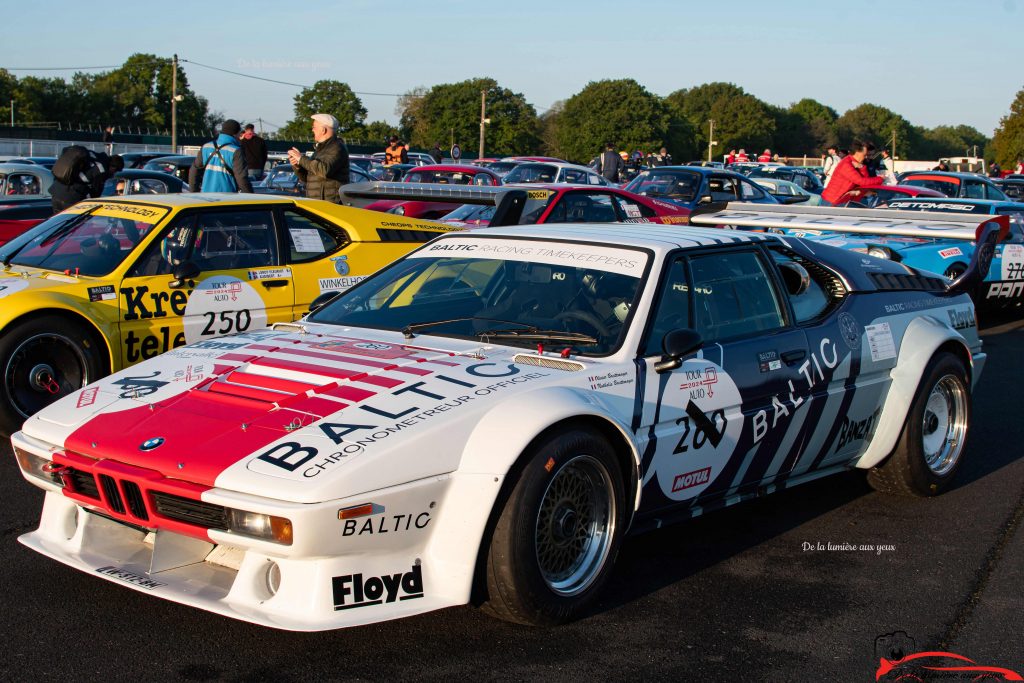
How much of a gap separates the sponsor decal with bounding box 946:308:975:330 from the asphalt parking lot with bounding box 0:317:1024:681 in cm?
113

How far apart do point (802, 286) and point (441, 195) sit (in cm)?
394

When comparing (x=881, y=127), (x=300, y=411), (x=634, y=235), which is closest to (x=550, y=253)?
(x=634, y=235)

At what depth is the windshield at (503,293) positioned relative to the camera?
14.3 ft

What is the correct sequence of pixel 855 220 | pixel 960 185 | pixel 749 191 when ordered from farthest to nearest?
pixel 960 185
pixel 749 191
pixel 855 220

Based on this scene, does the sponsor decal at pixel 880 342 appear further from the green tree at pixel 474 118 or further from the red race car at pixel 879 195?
the green tree at pixel 474 118

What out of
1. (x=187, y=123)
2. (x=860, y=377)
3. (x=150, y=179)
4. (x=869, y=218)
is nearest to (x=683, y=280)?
(x=860, y=377)

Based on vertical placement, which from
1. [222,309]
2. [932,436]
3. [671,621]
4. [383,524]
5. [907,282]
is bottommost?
[671,621]

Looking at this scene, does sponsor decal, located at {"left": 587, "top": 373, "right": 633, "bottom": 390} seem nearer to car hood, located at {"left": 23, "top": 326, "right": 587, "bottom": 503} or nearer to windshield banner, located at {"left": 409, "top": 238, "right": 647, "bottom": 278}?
car hood, located at {"left": 23, "top": 326, "right": 587, "bottom": 503}

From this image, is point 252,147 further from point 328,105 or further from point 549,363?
point 328,105

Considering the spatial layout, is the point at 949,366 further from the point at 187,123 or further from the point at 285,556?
the point at 187,123

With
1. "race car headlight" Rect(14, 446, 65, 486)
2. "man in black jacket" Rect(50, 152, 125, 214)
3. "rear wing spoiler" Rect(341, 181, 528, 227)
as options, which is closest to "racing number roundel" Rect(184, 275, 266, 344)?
"rear wing spoiler" Rect(341, 181, 528, 227)

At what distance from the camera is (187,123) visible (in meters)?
98.2

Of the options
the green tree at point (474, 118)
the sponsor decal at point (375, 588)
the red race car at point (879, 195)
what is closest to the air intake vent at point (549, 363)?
the sponsor decal at point (375, 588)

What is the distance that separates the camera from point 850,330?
16.7 ft
